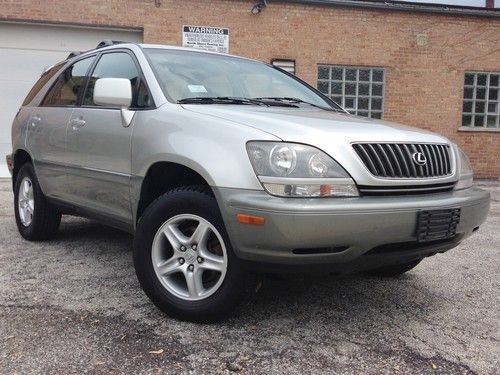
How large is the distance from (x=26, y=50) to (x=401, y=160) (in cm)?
968

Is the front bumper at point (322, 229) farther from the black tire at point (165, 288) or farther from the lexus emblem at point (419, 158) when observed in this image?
the lexus emblem at point (419, 158)

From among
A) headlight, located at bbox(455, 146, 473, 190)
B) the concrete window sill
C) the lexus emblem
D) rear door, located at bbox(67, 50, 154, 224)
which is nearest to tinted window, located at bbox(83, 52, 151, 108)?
rear door, located at bbox(67, 50, 154, 224)

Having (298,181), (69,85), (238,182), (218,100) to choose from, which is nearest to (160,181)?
(218,100)

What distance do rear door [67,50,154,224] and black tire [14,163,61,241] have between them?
2.47 feet

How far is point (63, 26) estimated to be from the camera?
10.4 metres

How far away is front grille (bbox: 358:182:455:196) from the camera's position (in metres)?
2.65

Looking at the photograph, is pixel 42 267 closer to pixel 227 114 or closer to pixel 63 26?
pixel 227 114

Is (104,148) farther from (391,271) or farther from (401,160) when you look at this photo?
(391,271)

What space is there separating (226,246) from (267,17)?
9.06 m

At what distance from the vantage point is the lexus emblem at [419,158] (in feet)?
9.43

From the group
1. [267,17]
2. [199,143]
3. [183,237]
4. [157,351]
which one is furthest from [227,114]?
[267,17]

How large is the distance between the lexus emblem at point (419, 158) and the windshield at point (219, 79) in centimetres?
127

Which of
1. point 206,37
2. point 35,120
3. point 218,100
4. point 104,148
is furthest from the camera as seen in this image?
point 206,37

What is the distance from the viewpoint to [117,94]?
3.32m
